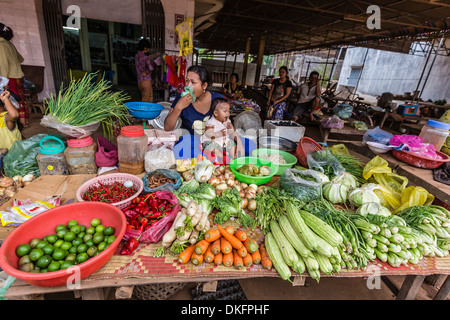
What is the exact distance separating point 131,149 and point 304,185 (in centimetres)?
178

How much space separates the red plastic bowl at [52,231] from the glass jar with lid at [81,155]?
91cm

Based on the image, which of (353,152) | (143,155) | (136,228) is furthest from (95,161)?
(353,152)

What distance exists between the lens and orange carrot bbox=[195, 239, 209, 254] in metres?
1.47

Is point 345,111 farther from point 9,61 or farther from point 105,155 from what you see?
point 9,61

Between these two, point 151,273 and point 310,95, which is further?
point 310,95

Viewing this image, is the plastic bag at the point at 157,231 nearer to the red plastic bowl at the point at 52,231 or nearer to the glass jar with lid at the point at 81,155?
the red plastic bowl at the point at 52,231

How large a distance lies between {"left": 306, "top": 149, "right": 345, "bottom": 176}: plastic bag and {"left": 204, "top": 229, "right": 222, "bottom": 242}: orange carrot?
1.41 metres

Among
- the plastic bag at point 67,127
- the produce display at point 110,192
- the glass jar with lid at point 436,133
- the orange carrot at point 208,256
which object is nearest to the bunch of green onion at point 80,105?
the plastic bag at point 67,127

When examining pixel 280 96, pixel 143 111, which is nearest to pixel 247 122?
pixel 143 111

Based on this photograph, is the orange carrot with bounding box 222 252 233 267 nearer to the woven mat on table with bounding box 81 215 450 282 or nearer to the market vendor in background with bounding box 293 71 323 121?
the woven mat on table with bounding box 81 215 450 282

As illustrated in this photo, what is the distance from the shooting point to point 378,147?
2701 millimetres

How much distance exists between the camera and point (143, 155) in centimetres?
238

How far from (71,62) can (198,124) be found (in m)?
10.1

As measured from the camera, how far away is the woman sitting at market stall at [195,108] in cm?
267
